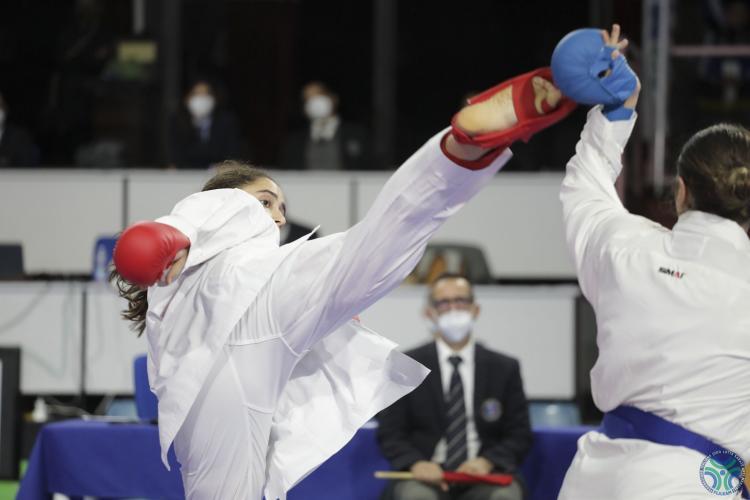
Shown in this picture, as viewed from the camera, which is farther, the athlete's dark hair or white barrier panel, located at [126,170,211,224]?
white barrier panel, located at [126,170,211,224]

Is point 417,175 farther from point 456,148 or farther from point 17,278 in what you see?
point 17,278

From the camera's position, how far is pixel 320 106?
418 inches

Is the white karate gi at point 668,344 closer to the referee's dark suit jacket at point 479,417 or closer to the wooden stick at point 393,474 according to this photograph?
the wooden stick at point 393,474

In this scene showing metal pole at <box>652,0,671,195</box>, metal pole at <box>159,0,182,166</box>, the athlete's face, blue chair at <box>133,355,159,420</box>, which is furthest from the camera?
metal pole at <box>159,0,182,166</box>

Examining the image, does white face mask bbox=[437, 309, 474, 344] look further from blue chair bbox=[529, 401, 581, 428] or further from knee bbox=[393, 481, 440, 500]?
blue chair bbox=[529, 401, 581, 428]

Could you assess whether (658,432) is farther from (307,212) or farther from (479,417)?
(307,212)

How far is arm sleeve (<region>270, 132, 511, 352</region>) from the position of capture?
7.12 ft

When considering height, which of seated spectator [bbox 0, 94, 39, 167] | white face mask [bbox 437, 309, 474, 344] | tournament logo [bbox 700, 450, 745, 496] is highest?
seated spectator [bbox 0, 94, 39, 167]

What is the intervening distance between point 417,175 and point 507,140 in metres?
0.21

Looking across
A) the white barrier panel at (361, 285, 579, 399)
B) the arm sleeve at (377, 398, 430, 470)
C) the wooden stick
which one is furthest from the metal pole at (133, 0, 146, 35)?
the wooden stick

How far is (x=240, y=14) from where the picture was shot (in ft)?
46.1

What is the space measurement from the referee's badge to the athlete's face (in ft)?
8.46

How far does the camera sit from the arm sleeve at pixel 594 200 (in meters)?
2.75

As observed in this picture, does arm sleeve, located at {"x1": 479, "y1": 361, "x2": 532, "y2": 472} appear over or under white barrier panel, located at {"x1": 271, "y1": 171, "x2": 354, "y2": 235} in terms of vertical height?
under
